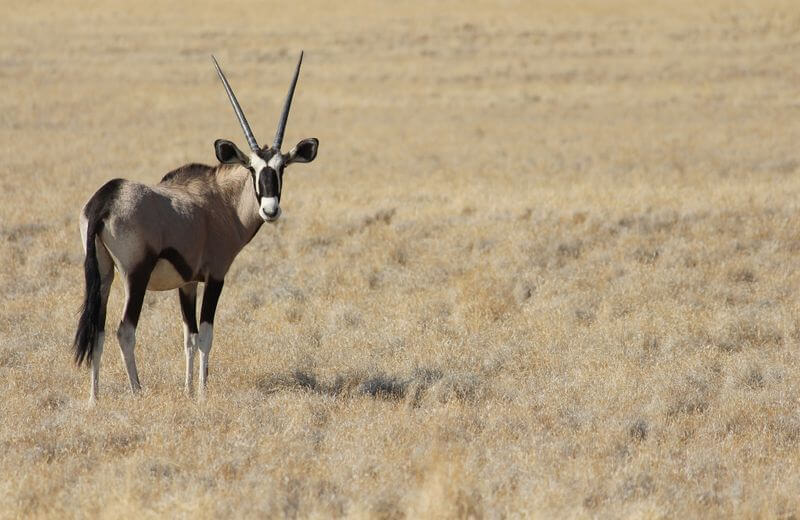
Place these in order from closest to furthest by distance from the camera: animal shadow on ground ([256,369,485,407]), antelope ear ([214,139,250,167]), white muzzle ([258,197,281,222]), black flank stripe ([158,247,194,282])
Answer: white muzzle ([258,197,281,222]), black flank stripe ([158,247,194,282]), antelope ear ([214,139,250,167]), animal shadow on ground ([256,369,485,407])

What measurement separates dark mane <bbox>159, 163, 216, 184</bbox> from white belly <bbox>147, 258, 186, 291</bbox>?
3.59 ft

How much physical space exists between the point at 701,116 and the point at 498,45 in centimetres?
1485

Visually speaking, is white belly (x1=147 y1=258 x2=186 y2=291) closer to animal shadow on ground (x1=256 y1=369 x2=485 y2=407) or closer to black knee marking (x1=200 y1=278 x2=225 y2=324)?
black knee marking (x1=200 y1=278 x2=225 y2=324)

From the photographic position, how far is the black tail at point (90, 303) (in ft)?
27.2

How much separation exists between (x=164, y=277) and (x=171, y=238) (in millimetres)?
336

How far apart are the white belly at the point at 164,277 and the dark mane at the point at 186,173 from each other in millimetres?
1093

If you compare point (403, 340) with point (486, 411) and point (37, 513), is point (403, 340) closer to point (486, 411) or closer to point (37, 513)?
point (486, 411)

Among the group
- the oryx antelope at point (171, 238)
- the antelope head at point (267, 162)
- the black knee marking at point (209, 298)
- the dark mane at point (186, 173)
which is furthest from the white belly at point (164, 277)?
the dark mane at point (186, 173)

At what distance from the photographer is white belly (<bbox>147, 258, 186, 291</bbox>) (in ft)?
28.0

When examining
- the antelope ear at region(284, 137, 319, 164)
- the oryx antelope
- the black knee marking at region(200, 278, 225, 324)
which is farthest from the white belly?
the antelope ear at region(284, 137, 319, 164)

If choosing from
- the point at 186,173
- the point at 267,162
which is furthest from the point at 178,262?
the point at 186,173

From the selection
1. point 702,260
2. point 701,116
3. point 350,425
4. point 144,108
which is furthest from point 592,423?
point 144,108

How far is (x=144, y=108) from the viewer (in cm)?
3059

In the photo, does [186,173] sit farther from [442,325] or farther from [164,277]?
[442,325]
